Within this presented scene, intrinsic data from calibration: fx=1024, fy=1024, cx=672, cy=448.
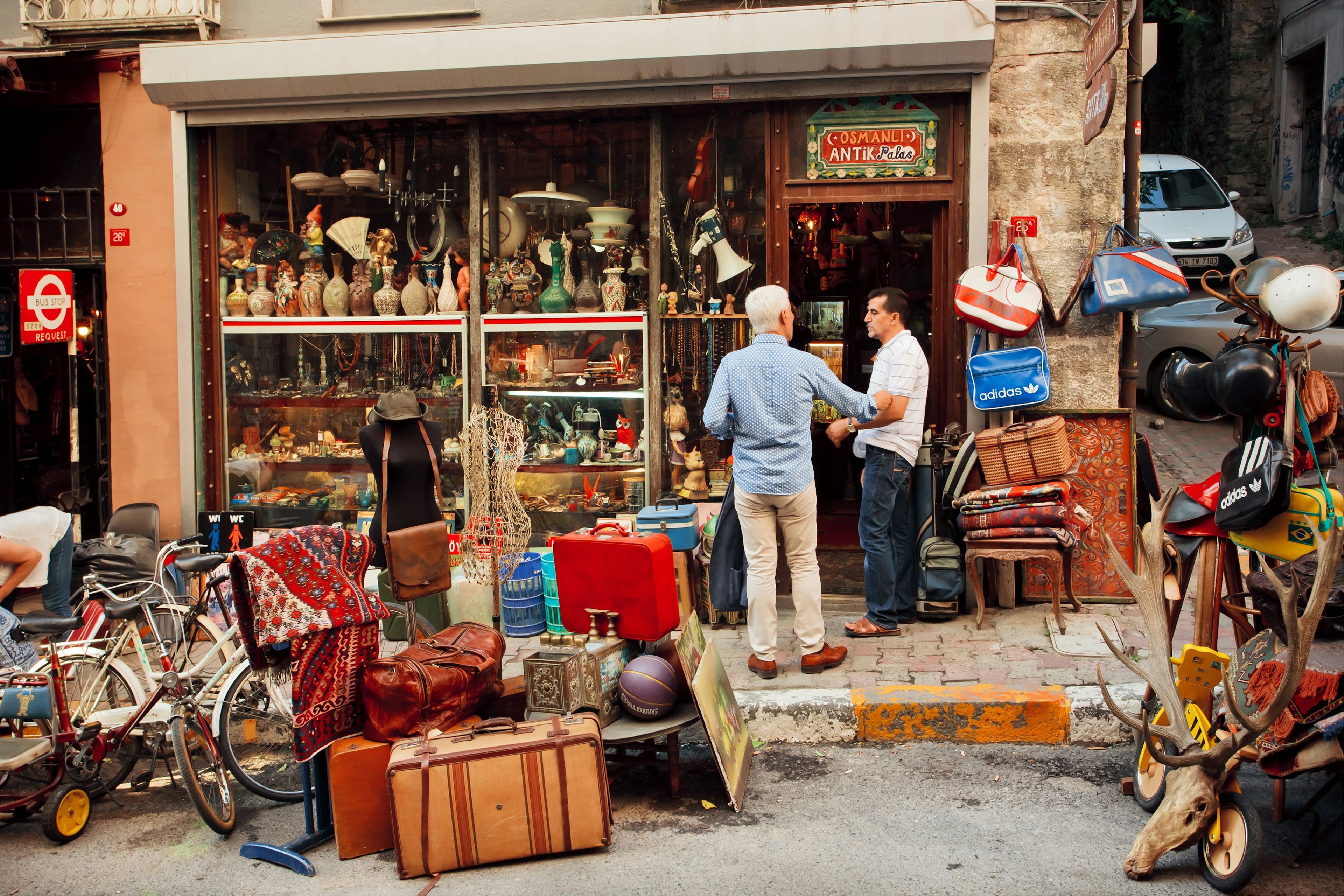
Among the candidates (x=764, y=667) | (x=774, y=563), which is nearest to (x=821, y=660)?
(x=764, y=667)

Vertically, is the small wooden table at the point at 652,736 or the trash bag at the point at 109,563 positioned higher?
the trash bag at the point at 109,563

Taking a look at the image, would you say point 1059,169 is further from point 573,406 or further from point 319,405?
point 319,405

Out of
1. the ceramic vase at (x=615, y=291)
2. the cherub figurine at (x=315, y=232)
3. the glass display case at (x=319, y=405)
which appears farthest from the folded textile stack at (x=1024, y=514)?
the cherub figurine at (x=315, y=232)

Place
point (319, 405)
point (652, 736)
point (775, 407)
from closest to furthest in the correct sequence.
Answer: point (652, 736) → point (775, 407) → point (319, 405)

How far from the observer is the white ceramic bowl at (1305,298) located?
4.02 meters

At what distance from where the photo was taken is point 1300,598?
378 cm

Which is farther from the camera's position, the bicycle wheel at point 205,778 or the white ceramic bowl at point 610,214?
the white ceramic bowl at point 610,214

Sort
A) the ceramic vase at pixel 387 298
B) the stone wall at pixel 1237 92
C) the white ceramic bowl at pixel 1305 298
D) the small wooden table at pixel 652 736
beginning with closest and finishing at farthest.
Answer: the white ceramic bowl at pixel 1305 298
the small wooden table at pixel 652 736
the ceramic vase at pixel 387 298
the stone wall at pixel 1237 92

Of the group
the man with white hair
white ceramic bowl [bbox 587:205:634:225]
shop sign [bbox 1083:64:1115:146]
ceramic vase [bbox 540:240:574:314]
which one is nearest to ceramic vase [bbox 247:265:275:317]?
ceramic vase [bbox 540:240:574:314]

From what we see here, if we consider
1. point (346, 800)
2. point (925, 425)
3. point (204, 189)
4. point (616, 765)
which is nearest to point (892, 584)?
point (925, 425)

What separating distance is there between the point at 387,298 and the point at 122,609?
3.56 metres

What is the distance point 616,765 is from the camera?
15.5 ft

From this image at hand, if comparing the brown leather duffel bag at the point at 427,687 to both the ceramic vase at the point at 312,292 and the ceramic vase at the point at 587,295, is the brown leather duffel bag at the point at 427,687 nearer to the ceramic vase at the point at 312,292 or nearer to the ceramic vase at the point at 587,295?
the ceramic vase at the point at 587,295

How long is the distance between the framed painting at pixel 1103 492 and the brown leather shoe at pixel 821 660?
71.4 inches
